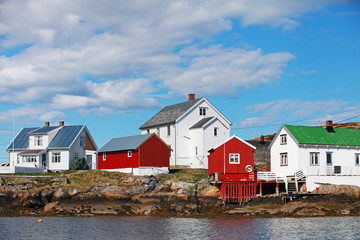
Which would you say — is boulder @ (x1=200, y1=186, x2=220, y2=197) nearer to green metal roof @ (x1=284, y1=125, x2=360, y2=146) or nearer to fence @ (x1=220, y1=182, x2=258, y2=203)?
fence @ (x1=220, y1=182, x2=258, y2=203)

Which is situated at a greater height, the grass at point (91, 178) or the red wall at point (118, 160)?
the red wall at point (118, 160)

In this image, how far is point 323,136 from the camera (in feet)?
185

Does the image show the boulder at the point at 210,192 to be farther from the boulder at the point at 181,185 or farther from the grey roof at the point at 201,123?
the grey roof at the point at 201,123

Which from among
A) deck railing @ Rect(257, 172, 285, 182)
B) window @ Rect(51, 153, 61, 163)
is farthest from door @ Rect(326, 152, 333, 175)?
window @ Rect(51, 153, 61, 163)

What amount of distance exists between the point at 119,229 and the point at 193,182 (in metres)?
16.5

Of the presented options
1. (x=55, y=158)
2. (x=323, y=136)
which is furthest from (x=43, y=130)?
(x=323, y=136)

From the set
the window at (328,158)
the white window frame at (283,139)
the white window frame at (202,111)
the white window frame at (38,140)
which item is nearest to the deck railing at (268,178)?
the white window frame at (283,139)

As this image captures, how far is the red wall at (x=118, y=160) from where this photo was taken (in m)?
59.8

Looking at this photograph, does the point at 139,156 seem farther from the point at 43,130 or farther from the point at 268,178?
the point at 43,130

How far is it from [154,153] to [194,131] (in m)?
9.62

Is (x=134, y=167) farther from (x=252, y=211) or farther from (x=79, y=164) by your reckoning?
(x=252, y=211)

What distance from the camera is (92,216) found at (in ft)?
159

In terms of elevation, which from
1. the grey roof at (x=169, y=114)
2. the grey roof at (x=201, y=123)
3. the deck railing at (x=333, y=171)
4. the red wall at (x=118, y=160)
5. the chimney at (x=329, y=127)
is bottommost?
the deck railing at (x=333, y=171)

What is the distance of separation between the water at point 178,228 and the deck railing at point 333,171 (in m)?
9.69
